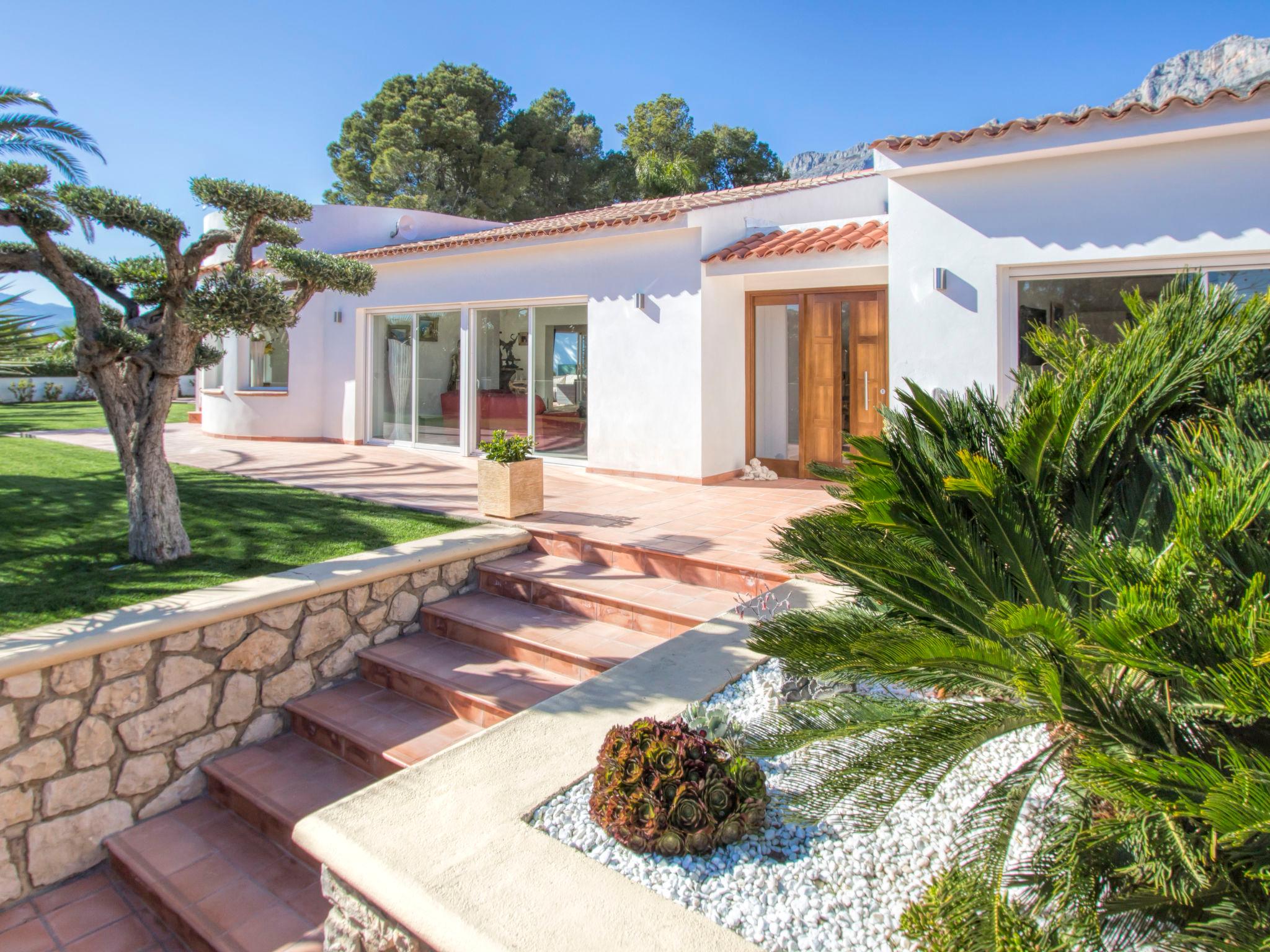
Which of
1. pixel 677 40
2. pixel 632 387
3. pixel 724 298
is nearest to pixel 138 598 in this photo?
pixel 632 387

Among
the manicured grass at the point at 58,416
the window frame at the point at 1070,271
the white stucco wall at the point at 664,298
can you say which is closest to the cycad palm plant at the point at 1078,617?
the window frame at the point at 1070,271

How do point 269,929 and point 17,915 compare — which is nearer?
point 269,929

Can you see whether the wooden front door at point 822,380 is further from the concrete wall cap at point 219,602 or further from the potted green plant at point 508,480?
the concrete wall cap at point 219,602

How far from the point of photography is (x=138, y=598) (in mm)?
6629

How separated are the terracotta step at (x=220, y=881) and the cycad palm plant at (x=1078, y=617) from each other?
3.50 metres

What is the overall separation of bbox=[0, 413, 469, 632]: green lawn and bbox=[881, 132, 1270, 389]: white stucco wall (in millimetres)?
6313

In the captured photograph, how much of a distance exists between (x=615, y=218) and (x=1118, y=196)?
7710mm

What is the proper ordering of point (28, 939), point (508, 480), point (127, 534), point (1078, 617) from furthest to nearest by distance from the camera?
point (508, 480)
point (127, 534)
point (28, 939)
point (1078, 617)

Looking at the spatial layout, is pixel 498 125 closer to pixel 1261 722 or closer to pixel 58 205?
pixel 58 205

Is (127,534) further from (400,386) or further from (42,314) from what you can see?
(400,386)

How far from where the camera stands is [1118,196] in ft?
28.3

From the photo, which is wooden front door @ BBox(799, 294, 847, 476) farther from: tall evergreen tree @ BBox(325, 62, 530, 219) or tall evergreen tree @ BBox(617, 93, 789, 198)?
tall evergreen tree @ BBox(617, 93, 789, 198)

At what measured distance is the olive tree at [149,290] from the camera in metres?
7.12

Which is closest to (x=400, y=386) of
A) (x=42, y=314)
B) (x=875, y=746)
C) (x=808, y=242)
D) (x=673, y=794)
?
(x=808, y=242)
